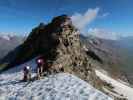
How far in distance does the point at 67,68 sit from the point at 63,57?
7.96ft

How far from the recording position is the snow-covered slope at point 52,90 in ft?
78.7

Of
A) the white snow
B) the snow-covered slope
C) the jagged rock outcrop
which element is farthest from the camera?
the white snow

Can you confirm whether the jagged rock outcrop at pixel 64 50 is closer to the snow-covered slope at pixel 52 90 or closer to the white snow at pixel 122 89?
the snow-covered slope at pixel 52 90

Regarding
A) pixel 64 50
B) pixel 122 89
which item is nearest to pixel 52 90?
pixel 64 50

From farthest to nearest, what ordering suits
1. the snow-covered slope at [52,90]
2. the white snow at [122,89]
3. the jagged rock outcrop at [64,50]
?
the white snow at [122,89]
the jagged rock outcrop at [64,50]
the snow-covered slope at [52,90]

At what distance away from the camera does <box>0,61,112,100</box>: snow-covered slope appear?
2400 cm

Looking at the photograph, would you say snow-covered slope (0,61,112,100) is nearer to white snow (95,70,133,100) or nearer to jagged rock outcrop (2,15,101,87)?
jagged rock outcrop (2,15,101,87)

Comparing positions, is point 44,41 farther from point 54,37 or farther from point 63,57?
point 63,57

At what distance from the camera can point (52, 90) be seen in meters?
26.3

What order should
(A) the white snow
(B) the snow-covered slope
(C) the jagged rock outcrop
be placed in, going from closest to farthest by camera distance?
(B) the snow-covered slope → (C) the jagged rock outcrop → (A) the white snow

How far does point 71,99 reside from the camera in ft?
76.0

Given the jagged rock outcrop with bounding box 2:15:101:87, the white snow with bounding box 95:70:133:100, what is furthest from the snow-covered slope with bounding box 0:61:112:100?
the white snow with bounding box 95:70:133:100

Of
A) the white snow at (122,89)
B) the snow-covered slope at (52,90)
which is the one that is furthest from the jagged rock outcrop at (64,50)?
the white snow at (122,89)

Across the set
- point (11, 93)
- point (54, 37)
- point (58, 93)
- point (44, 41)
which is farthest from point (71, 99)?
point (44, 41)
